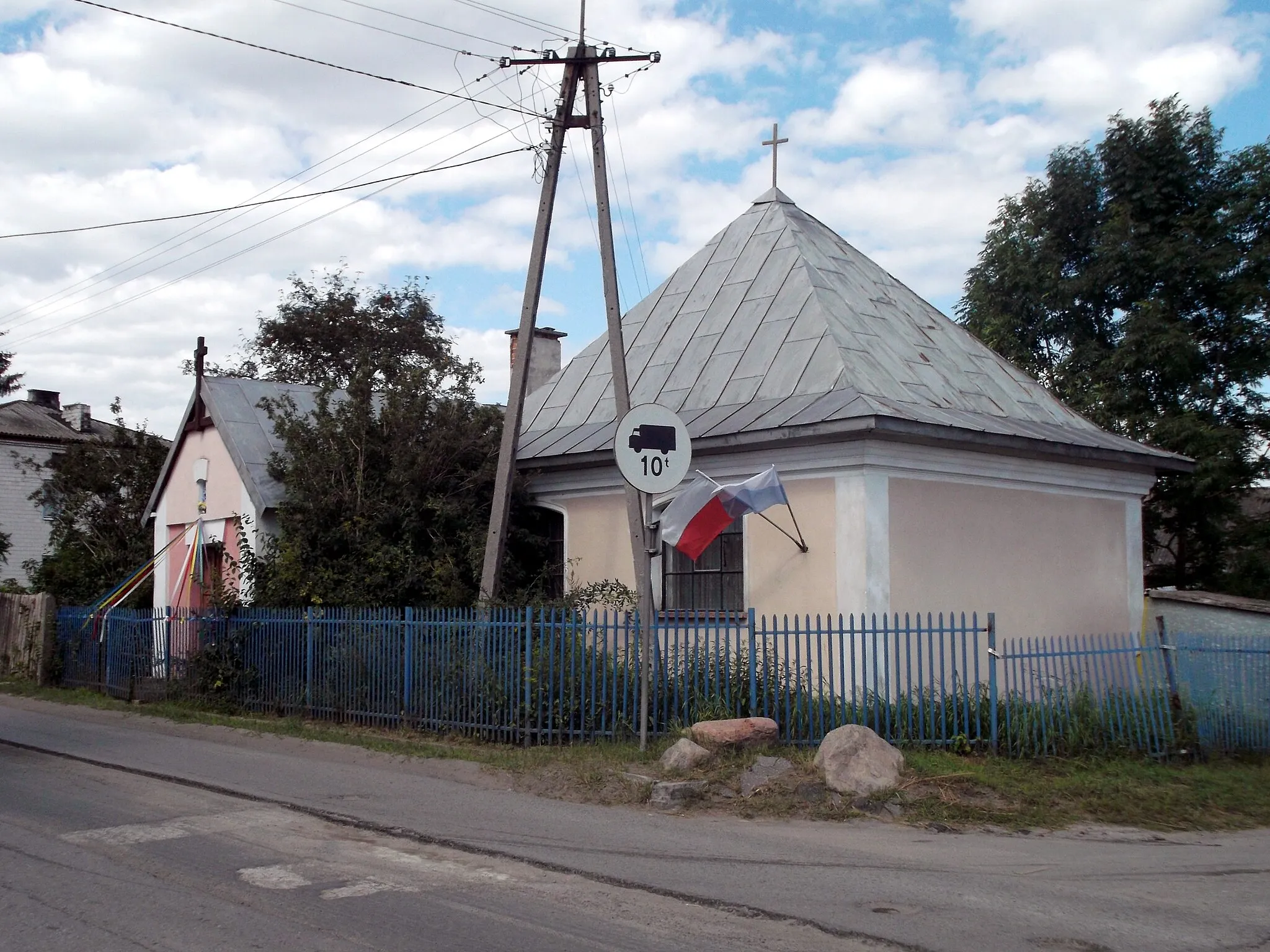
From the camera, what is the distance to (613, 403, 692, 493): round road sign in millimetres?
9602

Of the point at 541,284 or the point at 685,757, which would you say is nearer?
the point at 685,757

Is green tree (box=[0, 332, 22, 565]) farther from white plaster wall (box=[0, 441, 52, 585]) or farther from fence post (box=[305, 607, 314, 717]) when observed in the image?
fence post (box=[305, 607, 314, 717])

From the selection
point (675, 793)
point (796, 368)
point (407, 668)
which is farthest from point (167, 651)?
point (675, 793)

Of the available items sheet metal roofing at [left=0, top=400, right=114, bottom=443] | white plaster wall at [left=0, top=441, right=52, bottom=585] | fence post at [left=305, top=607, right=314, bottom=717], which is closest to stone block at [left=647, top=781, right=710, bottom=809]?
fence post at [left=305, top=607, right=314, bottom=717]

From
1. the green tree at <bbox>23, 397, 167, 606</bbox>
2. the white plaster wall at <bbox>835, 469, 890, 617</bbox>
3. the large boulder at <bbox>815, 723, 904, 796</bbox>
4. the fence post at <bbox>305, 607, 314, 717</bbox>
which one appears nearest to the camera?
the large boulder at <bbox>815, 723, 904, 796</bbox>

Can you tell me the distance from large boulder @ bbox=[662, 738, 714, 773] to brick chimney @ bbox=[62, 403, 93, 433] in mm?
35806

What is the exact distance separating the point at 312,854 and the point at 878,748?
437cm

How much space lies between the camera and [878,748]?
30.0ft

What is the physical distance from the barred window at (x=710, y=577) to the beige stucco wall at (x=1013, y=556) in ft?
6.16

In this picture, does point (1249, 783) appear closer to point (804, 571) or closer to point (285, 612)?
point (804, 571)

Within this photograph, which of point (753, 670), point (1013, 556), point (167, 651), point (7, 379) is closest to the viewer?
point (753, 670)

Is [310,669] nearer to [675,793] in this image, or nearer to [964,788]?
[675,793]

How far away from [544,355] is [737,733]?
13.9 meters

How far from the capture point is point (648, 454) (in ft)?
31.8
